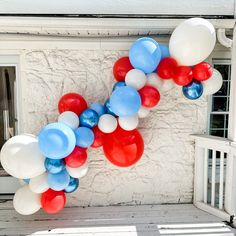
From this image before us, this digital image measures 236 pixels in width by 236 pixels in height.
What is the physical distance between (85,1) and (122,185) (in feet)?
8.24

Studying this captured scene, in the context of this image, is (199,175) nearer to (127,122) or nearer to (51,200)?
(127,122)

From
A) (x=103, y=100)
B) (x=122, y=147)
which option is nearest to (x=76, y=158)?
(x=122, y=147)

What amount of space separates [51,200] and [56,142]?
2.48 feet

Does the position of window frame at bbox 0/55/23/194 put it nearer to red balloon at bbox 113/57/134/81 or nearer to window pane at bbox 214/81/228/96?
red balloon at bbox 113/57/134/81

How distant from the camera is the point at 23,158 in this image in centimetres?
274

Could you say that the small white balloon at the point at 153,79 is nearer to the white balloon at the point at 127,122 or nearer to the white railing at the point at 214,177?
the white balloon at the point at 127,122

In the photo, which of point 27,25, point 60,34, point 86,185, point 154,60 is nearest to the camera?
point 154,60

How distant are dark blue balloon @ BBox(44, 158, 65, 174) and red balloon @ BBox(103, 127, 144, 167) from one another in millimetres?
602

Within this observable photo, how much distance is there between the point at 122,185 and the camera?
368 centimetres

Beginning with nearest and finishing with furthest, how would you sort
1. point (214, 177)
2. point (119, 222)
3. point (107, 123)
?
point (107, 123) → point (119, 222) → point (214, 177)

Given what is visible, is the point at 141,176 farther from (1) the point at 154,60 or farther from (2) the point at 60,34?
(2) the point at 60,34

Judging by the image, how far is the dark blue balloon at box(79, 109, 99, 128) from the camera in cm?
295

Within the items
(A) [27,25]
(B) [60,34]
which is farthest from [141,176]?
(A) [27,25]

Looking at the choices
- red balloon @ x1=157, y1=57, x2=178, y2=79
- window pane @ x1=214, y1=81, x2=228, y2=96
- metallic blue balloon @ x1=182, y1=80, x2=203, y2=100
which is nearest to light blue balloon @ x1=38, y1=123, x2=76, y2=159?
red balloon @ x1=157, y1=57, x2=178, y2=79
